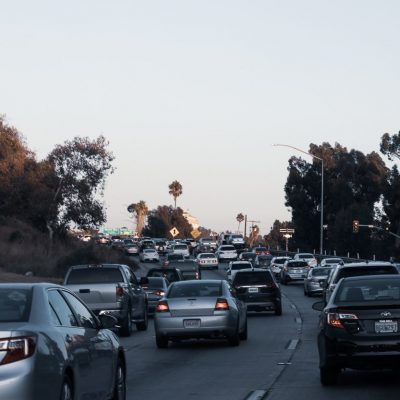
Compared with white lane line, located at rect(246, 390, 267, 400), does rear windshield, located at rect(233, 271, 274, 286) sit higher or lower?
higher

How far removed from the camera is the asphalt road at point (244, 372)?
50.4ft

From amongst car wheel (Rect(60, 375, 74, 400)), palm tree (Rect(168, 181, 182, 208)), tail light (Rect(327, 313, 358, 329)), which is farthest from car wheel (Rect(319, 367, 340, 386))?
palm tree (Rect(168, 181, 182, 208))

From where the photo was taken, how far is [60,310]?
1070cm

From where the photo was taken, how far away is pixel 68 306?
1111cm

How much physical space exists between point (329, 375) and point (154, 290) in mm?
20886

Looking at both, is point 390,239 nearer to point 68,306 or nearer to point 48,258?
point 48,258

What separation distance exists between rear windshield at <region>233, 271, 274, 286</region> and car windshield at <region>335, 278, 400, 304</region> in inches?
805

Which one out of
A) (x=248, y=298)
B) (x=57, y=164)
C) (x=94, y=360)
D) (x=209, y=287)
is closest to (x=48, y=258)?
(x=57, y=164)

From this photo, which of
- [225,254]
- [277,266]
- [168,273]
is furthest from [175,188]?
[168,273]

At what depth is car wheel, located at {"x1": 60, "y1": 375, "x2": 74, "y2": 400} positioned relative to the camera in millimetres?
9828

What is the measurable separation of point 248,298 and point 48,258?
29.6 meters

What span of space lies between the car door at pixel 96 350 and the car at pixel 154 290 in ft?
76.0

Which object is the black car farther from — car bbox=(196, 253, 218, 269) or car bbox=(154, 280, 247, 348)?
car bbox=(196, 253, 218, 269)

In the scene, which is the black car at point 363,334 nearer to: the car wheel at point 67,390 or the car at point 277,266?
the car wheel at point 67,390
